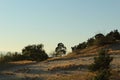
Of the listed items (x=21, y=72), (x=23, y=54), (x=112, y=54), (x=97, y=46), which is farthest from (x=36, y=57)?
(x=21, y=72)

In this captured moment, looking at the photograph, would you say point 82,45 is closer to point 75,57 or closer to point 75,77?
point 75,57

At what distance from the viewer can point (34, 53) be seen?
2749 inches

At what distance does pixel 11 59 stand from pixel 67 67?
97.9 feet

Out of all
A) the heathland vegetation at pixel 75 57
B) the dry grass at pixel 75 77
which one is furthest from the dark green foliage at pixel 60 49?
the dry grass at pixel 75 77

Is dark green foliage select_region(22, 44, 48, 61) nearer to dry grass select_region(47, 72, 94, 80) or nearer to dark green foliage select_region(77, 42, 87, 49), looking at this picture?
dark green foliage select_region(77, 42, 87, 49)

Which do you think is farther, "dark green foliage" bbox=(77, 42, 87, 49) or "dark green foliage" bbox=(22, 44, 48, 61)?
Result: "dark green foliage" bbox=(77, 42, 87, 49)

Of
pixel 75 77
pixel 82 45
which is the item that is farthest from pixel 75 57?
pixel 82 45

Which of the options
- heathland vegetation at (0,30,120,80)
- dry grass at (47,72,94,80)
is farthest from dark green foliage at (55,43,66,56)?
dry grass at (47,72,94,80)

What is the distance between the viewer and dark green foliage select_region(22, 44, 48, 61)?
68062 millimetres

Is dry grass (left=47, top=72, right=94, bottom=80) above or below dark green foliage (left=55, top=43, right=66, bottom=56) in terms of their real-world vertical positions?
below

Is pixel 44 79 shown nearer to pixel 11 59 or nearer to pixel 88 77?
pixel 88 77

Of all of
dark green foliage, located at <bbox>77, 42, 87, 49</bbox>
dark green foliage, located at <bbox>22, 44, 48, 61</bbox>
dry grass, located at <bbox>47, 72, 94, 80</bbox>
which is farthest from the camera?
dark green foliage, located at <bbox>77, 42, 87, 49</bbox>

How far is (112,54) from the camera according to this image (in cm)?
4697

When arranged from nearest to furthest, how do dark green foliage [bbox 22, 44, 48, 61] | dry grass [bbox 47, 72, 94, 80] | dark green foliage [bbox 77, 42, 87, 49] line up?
dry grass [bbox 47, 72, 94, 80] → dark green foliage [bbox 22, 44, 48, 61] → dark green foliage [bbox 77, 42, 87, 49]
